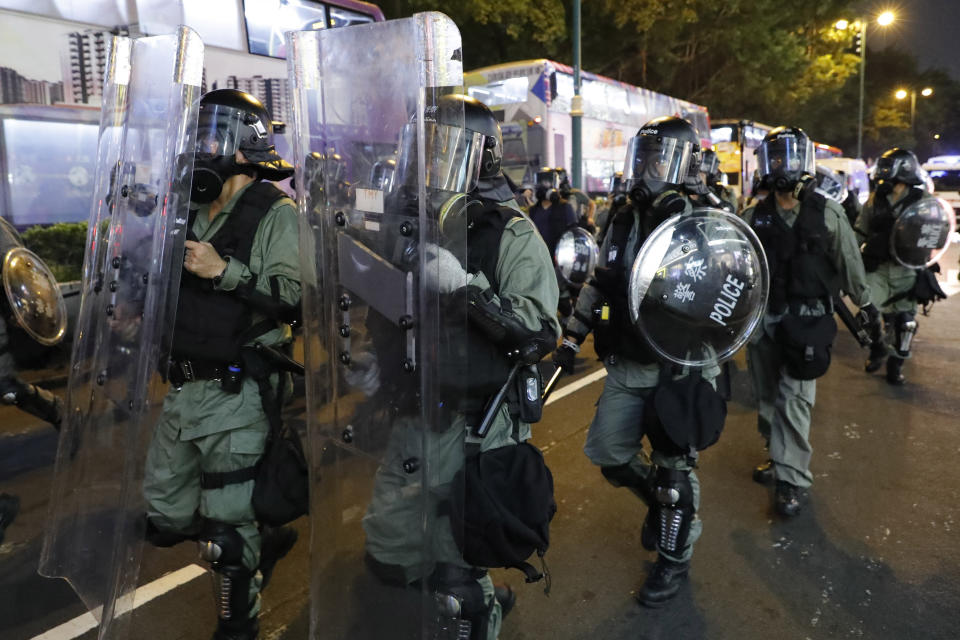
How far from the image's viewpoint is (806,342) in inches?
145

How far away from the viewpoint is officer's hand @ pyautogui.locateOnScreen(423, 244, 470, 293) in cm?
175

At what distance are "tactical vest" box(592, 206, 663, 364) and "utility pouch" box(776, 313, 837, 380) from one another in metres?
1.13

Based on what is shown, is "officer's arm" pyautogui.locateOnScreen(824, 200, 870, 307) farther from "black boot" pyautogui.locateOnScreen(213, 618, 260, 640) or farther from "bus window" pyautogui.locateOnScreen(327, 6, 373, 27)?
"bus window" pyautogui.locateOnScreen(327, 6, 373, 27)

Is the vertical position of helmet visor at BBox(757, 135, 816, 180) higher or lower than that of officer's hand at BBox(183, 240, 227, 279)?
higher

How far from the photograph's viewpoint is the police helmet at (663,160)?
304 cm

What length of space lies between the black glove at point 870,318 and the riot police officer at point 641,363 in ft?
4.96

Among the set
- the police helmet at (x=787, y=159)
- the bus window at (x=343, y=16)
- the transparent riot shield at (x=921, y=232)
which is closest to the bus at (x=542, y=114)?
the bus window at (x=343, y=16)

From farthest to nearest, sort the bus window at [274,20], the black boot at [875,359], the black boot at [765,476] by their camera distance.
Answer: the bus window at [274,20]
the black boot at [875,359]
the black boot at [765,476]

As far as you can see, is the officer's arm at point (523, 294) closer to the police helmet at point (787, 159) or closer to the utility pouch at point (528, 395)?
the utility pouch at point (528, 395)

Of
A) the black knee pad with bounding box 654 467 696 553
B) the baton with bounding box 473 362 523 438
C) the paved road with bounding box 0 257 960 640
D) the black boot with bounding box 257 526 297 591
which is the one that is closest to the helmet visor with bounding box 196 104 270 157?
the baton with bounding box 473 362 523 438

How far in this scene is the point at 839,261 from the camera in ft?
12.5

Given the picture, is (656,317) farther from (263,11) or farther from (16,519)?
(263,11)

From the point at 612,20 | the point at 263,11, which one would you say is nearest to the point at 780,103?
the point at 612,20

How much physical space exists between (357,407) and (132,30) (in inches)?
259
